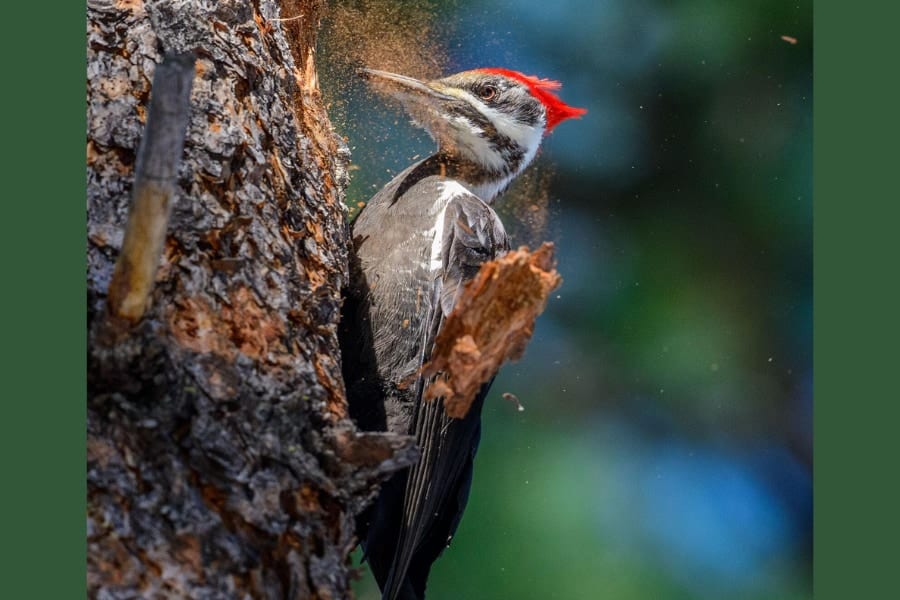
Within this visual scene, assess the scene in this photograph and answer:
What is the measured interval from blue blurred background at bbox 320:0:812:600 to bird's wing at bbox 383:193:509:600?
0.54 feet

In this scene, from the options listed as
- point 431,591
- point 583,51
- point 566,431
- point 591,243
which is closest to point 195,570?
point 431,591

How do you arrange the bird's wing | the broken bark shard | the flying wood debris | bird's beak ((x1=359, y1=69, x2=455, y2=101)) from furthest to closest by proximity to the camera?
bird's beak ((x1=359, y1=69, x2=455, y2=101)), the bird's wing, the flying wood debris, the broken bark shard

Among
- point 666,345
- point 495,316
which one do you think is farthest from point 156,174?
point 666,345

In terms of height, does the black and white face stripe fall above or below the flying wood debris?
above

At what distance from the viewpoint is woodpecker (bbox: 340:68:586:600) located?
178cm

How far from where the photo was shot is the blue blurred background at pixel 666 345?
1.98 m

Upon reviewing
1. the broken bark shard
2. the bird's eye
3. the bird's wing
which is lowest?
the bird's wing

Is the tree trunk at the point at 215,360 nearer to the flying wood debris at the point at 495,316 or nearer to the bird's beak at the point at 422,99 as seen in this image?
the flying wood debris at the point at 495,316

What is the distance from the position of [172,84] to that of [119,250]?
28cm

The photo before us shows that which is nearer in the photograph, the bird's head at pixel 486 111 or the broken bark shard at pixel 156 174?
the broken bark shard at pixel 156 174

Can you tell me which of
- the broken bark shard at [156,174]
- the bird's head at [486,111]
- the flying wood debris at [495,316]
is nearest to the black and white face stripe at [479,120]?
the bird's head at [486,111]

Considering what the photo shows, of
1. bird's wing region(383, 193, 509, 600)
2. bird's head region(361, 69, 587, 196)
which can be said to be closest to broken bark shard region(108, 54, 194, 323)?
bird's wing region(383, 193, 509, 600)

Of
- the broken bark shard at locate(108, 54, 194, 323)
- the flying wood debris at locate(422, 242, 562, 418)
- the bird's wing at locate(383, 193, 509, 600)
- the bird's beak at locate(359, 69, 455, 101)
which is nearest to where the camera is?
the broken bark shard at locate(108, 54, 194, 323)

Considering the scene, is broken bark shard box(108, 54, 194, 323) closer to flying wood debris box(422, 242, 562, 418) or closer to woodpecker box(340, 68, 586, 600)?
flying wood debris box(422, 242, 562, 418)
